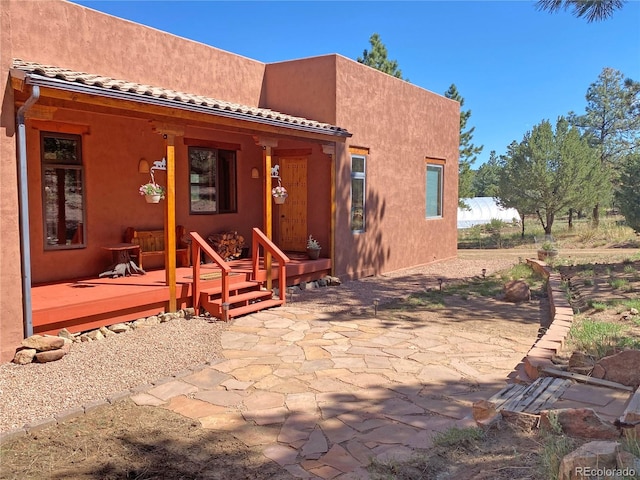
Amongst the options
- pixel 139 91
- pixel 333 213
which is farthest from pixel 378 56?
pixel 139 91

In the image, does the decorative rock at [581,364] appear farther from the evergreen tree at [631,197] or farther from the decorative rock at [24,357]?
the evergreen tree at [631,197]

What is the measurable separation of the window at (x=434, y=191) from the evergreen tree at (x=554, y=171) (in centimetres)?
935

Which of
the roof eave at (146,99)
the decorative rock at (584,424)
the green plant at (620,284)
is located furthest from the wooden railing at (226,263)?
the green plant at (620,284)

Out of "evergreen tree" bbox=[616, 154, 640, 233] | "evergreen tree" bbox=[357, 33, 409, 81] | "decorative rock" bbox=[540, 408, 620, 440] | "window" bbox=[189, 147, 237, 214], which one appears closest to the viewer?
"decorative rock" bbox=[540, 408, 620, 440]

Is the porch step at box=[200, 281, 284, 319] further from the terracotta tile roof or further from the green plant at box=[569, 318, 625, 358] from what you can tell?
the green plant at box=[569, 318, 625, 358]

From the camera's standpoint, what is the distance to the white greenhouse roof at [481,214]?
1394 inches

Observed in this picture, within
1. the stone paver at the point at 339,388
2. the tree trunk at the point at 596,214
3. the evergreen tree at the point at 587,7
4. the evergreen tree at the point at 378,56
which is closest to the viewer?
the stone paver at the point at 339,388

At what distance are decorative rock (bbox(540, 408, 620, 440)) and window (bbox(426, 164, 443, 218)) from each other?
1184cm

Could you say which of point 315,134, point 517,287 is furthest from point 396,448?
point 315,134

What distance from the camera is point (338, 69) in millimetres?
10664

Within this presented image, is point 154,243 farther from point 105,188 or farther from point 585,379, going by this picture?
point 585,379

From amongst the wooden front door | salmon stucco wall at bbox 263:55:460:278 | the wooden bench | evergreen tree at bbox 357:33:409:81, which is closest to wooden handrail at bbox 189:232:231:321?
the wooden bench

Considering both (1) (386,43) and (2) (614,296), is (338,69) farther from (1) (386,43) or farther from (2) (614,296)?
(1) (386,43)

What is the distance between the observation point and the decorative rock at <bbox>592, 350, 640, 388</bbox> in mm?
4145
